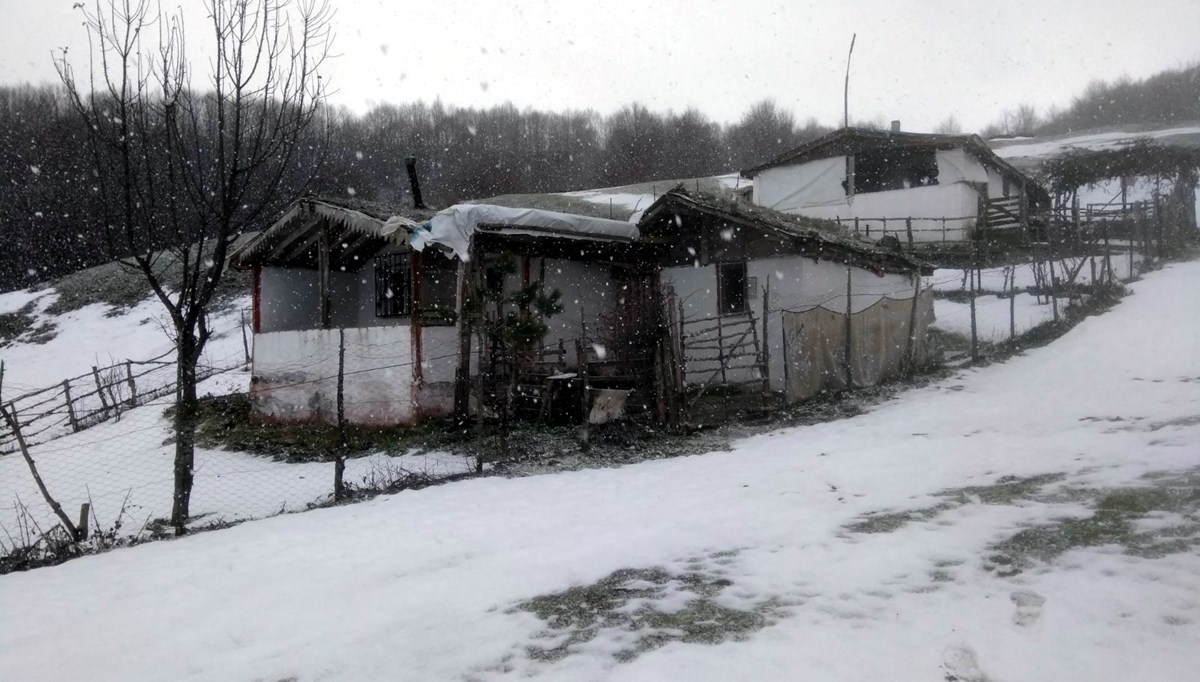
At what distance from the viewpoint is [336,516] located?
6.64m

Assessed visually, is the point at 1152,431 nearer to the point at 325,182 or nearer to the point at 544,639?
the point at 544,639

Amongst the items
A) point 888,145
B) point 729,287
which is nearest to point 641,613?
point 729,287

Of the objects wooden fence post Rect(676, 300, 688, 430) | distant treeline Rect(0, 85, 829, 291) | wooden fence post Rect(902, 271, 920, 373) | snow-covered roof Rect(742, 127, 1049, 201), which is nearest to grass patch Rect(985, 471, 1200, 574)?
wooden fence post Rect(676, 300, 688, 430)

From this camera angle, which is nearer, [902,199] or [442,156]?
[902,199]

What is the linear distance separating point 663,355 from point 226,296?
26.8m

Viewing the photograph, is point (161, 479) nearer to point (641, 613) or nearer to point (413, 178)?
point (413, 178)

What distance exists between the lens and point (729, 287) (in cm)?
1495

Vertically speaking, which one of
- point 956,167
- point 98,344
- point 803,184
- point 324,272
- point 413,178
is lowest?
point 98,344

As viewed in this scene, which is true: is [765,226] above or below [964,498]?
above

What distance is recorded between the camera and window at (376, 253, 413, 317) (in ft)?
50.6

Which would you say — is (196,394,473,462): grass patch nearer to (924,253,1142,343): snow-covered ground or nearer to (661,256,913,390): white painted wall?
(661,256,913,390): white painted wall

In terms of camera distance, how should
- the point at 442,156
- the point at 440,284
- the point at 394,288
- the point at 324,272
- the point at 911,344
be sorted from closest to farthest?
the point at 324,272 < the point at 911,344 < the point at 440,284 < the point at 394,288 < the point at 442,156

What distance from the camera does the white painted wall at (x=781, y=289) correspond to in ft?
45.1

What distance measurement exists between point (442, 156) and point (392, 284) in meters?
42.6
